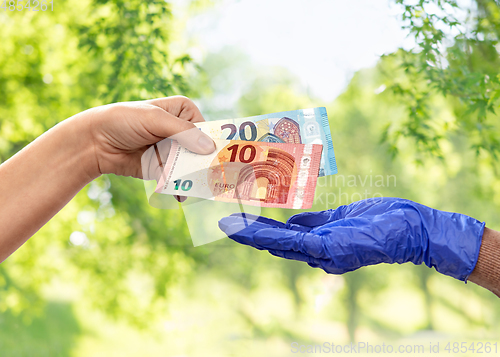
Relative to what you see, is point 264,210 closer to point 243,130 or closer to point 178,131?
point 243,130

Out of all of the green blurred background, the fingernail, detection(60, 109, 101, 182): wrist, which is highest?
detection(60, 109, 101, 182): wrist

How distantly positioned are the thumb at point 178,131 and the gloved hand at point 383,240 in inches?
14.7

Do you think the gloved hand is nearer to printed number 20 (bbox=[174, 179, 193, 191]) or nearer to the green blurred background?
printed number 20 (bbox=[174, 179, 193, 191])

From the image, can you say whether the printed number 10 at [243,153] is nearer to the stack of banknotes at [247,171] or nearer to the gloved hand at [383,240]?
the stack of banknotes at [247,171]

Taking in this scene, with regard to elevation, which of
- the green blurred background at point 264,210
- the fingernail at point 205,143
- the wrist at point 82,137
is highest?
the wrist at point 82,137

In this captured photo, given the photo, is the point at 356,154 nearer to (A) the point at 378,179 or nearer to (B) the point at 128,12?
(A) the point at 378,179

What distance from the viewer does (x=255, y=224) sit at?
1270mm

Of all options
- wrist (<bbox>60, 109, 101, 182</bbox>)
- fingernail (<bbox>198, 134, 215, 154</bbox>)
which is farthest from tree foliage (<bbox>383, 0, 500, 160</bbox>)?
wrist (<bbox>60, 109, 101, 182</bbox>)

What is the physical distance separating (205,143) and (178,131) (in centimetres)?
12

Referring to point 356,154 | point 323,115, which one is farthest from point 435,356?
point 323,115

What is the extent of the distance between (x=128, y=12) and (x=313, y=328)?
21.7 ft

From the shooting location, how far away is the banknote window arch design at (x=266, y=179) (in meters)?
1.49

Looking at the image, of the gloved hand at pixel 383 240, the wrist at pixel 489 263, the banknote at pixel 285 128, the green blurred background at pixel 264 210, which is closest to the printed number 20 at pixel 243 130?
the banknote at pixel 285 128

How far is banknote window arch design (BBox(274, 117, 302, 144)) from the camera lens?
1625 mm
